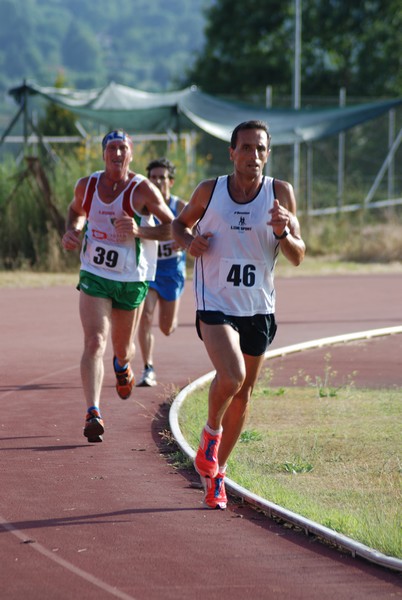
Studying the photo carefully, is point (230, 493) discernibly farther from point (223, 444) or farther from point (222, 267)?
point (222, 267)

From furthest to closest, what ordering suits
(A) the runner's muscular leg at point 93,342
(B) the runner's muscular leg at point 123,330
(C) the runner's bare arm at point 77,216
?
1. (B) the runner's muscular leg at point 123,330
2. (C) the runner's bare arm at point 77,216
3. (A) the runner's muscular leg at point 93,342

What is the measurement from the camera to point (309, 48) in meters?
52.6

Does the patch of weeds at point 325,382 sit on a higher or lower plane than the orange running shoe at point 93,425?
lower

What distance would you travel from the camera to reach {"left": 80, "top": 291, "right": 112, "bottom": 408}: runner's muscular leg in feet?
29.4

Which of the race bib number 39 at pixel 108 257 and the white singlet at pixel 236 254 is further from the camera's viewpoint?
the race bib number 39 at pixel 108 257

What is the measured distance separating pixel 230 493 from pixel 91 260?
8.30 feet

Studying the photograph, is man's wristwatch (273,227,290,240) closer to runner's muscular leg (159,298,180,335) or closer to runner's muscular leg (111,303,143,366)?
runner's muscular leg (111,303,143,366)

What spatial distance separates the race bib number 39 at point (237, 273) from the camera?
7.37 m

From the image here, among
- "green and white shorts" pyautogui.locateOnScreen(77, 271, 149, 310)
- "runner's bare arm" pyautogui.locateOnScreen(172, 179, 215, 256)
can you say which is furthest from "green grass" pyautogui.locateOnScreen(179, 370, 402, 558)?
"runner's bare arm" pyautogui.locateOnScreen(172, 179, 215, 256)

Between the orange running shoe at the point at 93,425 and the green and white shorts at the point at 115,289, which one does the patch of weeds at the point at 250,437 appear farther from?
the green and white shorts at the point at 115,289

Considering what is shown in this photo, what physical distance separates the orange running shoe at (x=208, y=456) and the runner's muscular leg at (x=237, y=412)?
242 mm

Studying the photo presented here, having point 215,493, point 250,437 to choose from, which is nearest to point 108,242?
point 250,437

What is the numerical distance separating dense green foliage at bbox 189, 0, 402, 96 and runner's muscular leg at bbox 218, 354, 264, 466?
148ft

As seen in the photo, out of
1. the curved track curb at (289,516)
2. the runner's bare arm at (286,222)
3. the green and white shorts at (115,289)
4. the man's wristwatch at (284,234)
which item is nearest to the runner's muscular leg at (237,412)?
the curved track curb at (289,516)
